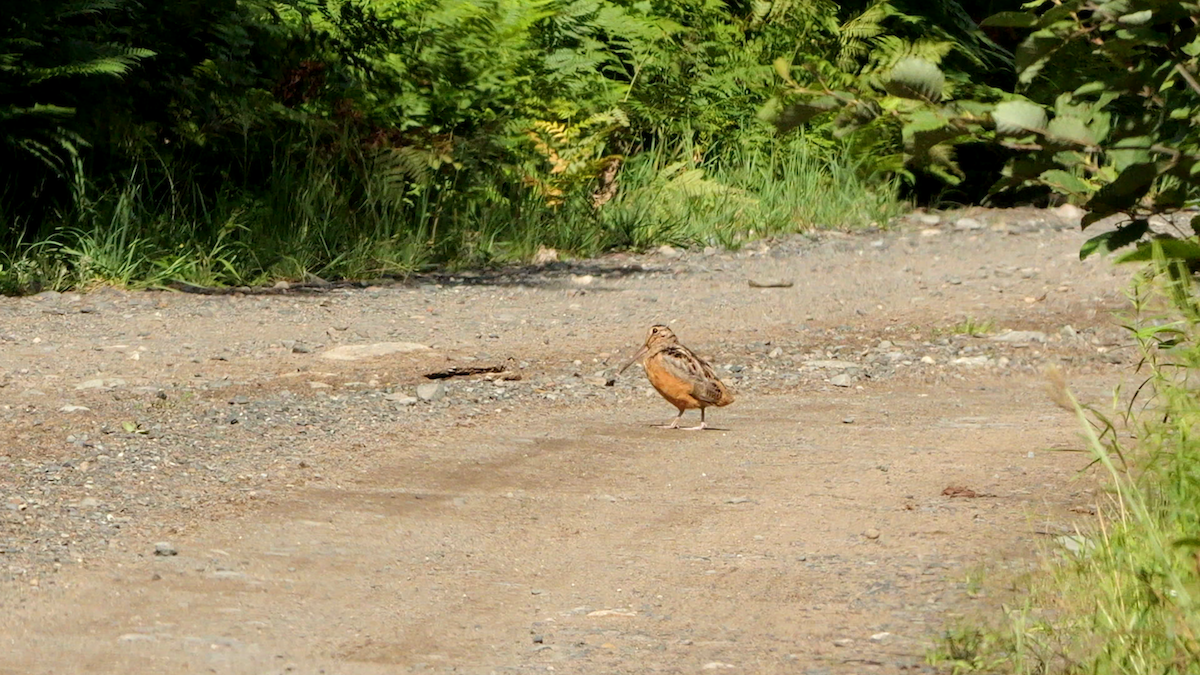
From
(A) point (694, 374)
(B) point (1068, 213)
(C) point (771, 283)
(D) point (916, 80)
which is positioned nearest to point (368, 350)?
(A) point (694, 374)

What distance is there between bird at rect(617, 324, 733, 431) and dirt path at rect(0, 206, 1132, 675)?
17 centimetres

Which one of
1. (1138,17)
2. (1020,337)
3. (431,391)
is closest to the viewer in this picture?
(1138,17)

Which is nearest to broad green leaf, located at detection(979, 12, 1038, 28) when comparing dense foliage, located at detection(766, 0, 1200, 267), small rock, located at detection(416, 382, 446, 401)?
dense foliage, located at detection(766, 0, 1200, 267)

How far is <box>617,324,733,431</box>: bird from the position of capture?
22.6 feet

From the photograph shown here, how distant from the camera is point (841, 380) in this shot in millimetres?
8109

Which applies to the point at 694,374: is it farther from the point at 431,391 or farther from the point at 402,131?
the point at 402,131

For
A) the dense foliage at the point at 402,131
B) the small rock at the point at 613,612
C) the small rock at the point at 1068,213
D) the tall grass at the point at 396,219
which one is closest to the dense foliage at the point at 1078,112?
the small rock at the point at 613,612

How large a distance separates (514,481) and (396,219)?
644 centimetres

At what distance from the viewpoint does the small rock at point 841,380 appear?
8070 mm

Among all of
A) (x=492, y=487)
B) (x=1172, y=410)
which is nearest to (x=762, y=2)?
(x=492, y=487)

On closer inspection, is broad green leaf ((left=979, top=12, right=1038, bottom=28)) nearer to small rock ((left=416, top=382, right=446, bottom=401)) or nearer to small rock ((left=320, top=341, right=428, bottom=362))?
small rock ((left=416, top=382, right=446, bottom=401))

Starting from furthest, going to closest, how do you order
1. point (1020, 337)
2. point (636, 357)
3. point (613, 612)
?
point (1020, 337)
point (636, 357)
point (613, 612)

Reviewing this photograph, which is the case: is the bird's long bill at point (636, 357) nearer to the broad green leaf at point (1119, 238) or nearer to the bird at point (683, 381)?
the bird at point (683, 381)

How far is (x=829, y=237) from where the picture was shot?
45.1 feet
